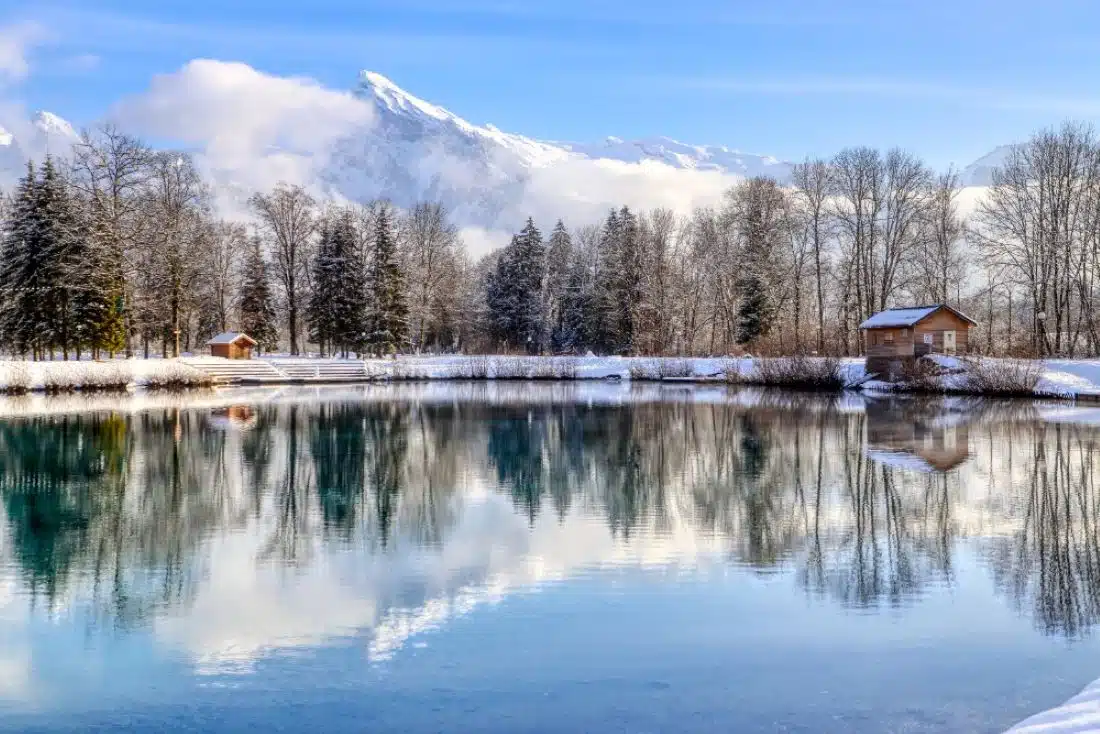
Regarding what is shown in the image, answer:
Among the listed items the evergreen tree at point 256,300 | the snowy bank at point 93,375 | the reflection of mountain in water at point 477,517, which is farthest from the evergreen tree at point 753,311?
the evergreen tree at point 256,300

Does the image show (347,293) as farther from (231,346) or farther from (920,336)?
(920,336)

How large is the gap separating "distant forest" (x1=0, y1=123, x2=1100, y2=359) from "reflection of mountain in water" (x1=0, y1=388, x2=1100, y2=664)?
25.0 meters

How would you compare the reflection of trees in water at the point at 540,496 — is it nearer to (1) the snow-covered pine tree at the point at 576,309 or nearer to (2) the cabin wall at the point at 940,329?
(2) the cabin wall at the point at 940,329

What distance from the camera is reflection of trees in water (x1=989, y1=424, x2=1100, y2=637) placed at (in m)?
Result: 8.21

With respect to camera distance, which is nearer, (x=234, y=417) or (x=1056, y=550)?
(x=1056, y=550)

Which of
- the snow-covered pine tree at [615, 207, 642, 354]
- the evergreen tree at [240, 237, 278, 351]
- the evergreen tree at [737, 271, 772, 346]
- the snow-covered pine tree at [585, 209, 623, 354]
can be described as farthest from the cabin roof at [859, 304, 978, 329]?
the evergreen tree at [240, 237, 278, 351]

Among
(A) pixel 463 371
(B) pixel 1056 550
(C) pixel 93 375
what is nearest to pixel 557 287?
(A) pixel 463 371

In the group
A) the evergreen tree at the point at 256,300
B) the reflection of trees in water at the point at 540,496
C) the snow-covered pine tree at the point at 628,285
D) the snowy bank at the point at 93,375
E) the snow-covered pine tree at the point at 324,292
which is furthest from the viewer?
the evergreen tree at the point at 256,300

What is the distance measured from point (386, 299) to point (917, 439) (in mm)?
41325

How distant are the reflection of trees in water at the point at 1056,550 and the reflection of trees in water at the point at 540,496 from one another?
38 millimetres

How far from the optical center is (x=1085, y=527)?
1163 centimetres

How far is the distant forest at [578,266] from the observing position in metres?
44.7

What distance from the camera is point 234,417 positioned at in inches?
1073

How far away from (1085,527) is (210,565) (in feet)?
33.2
